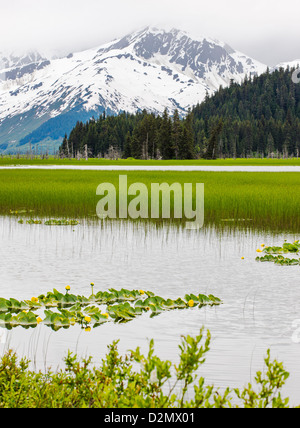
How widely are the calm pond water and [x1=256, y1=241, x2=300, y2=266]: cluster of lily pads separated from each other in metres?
0.41

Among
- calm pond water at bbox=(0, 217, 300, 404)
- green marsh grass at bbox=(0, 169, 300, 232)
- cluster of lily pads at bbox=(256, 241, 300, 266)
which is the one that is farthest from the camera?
green marsh grass at bbox=(0, 169, 300, 232)

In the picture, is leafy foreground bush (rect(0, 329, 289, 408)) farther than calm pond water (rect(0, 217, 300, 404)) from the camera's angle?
No

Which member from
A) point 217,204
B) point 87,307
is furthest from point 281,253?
point 217,204

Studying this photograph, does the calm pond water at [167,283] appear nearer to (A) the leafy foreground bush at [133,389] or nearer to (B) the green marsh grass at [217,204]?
(A) the leafy foreground bush at [133,389]

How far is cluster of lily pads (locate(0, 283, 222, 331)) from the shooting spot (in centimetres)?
1011

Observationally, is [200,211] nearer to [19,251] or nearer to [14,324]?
[19,251]

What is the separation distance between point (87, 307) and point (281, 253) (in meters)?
8.82

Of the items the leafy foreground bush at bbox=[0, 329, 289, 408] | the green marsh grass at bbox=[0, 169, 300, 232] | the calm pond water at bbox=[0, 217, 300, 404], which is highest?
the green marsh grass at bbox=[0, 169, 300, 232]

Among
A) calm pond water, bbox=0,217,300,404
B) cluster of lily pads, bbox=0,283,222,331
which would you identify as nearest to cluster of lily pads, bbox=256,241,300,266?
calm pond water, bbox=0,217,300,404

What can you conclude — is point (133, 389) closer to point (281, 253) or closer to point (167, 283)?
point (167, 283)

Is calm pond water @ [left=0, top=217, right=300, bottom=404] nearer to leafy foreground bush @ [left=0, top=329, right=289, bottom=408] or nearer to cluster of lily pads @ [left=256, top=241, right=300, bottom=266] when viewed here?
cluster of lily pads @ [left=256, top=241, right=300, bottom=266]

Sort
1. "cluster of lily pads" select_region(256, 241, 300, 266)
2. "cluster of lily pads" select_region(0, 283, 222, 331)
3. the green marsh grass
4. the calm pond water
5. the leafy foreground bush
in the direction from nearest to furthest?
the leafy foreground bush
the calm pond water
"cluster of lily pads" select_region(0, 283, 222, 331)
"cluster of lily pads" select_region(256, 241, 300, 266)
the green marsh grass

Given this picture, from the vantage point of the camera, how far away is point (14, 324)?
1007 centimetres
